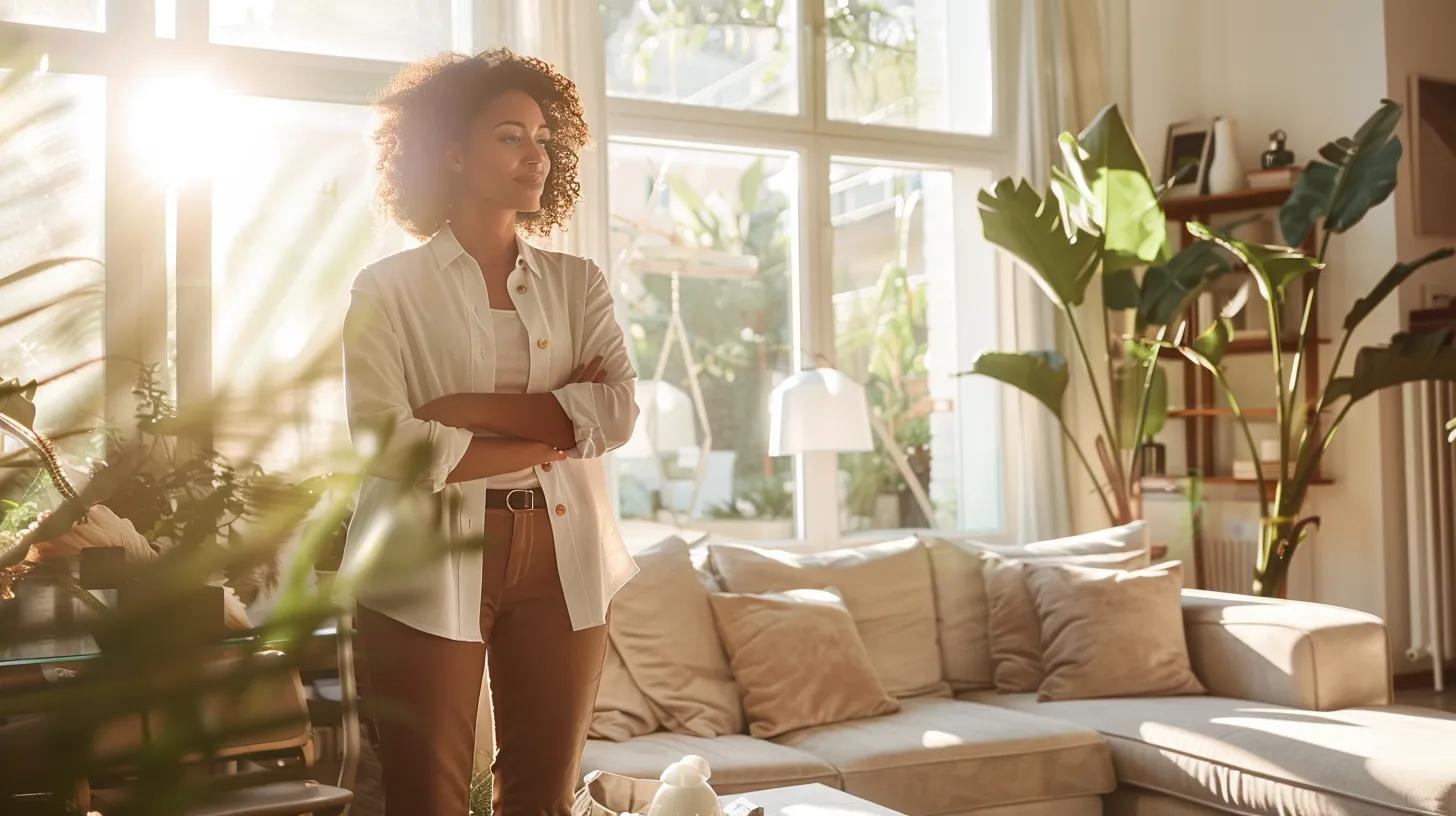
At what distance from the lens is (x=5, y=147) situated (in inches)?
8.7

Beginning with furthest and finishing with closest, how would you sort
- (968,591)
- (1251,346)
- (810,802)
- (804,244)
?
(1251,346), (804,244), (968,591), (810,802)

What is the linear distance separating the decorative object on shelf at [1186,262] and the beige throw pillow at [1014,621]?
0.71m

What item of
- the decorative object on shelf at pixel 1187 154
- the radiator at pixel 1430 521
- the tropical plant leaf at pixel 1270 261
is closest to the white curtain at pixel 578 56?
the tropical plant leaf at pixel 1270 261

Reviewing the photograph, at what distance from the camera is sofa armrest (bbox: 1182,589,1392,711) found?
330cm

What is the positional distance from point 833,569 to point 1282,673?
1.16 meters

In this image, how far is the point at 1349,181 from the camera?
4.14 m

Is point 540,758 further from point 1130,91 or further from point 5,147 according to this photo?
point 1130,91

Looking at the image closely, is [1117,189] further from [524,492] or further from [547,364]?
[524,492]

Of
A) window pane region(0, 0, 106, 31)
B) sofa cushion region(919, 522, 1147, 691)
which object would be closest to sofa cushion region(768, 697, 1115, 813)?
sofa cushion region(919, 522, 1147, 691)

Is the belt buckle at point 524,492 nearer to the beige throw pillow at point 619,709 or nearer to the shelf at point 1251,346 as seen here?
the beige throw pillow at point 619,709

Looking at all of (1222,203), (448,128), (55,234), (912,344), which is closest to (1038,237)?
(912,344)

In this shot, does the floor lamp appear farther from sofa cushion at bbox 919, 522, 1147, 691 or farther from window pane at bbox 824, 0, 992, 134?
window pane at bbox 824, 0, 992, 134

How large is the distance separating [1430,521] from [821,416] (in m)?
2.72

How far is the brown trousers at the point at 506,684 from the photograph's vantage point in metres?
1.95
